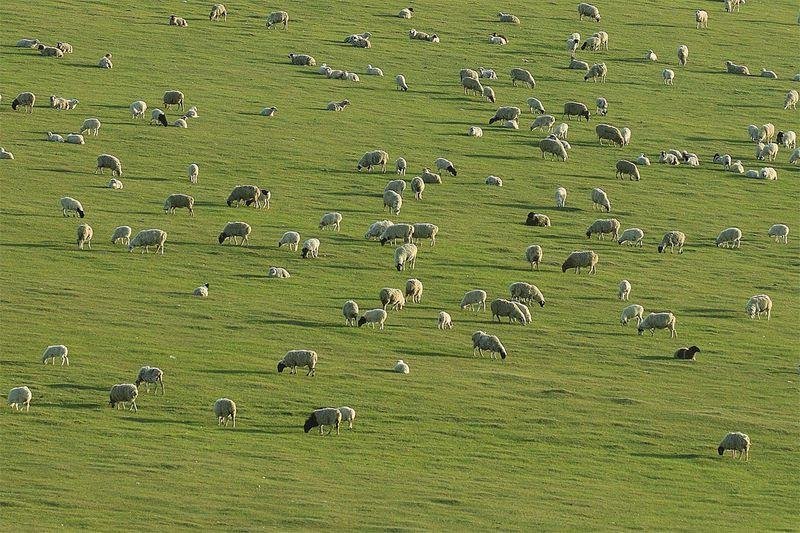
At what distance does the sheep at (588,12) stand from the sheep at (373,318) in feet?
177

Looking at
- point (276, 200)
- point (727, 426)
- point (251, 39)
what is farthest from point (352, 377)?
point (251, 39)

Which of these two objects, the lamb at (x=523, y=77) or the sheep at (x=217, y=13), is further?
the sheep at (x=217, y=13)

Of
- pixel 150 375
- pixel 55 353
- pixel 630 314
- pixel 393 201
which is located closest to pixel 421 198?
pixel 393 201

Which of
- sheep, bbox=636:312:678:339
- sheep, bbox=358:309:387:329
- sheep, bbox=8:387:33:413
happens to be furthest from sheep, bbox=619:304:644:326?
sheep, bbox=8:387:33:413

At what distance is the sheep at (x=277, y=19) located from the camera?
9081 cm

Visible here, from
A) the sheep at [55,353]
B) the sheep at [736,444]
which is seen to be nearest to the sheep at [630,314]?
the sheep at [736,444]

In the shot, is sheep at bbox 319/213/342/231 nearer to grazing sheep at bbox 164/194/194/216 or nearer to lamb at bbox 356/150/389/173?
grazing sheep at bbox 164/194/194/216

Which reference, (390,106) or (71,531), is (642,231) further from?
(71,531)

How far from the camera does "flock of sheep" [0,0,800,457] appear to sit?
43281 millimetres

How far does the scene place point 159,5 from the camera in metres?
93.9

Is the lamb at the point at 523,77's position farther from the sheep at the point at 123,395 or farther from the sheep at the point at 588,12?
the sheep at the point at 123,395

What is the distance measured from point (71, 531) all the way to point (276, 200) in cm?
3060

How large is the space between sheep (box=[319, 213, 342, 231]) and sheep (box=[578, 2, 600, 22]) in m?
44.2

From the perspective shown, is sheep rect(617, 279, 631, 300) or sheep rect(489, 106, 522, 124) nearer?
sheep rect(617, 279, 631, 300)
